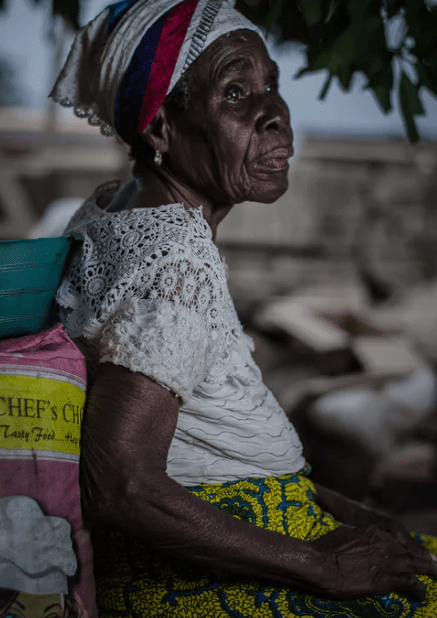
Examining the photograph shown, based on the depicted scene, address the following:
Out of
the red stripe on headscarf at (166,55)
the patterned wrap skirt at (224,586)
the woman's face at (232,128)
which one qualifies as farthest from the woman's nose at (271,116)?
the patterned wrap skirt at (224,586)

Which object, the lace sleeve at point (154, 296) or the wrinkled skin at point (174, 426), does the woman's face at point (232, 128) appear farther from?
the lace sleeve at point (154, 296)

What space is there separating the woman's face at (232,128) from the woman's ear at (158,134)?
13 mm

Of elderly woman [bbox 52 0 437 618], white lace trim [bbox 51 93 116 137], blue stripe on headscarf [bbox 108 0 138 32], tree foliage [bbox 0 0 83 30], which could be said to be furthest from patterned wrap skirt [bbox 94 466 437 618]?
tree foliage [bbox 0 0 83 30]

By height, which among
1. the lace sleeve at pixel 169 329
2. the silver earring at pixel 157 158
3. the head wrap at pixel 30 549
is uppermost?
the silver earring at pixel 157 158

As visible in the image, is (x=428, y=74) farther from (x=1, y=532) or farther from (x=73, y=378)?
(x=1, y=532)

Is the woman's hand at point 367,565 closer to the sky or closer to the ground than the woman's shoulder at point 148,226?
closer to the ground

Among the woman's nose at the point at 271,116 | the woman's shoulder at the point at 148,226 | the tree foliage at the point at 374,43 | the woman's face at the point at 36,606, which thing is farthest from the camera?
the tree foliage at the point at 374,43

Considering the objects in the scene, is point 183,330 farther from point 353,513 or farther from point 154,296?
point 353,513

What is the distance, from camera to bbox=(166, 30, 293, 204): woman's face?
4.94ft

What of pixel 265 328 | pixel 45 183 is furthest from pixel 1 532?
pixel 45 183

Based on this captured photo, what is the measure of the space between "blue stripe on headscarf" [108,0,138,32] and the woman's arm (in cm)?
83

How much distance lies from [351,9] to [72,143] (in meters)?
6.97

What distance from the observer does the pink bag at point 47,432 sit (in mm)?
1130

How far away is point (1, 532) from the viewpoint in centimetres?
110
